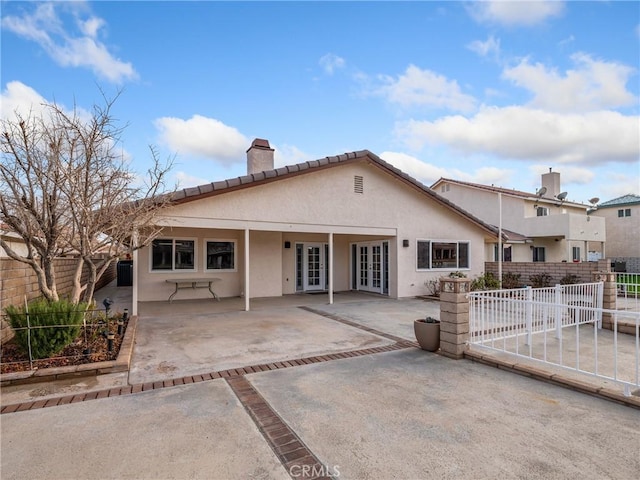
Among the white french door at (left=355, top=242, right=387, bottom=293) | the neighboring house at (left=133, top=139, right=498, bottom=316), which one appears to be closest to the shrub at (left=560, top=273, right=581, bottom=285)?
the neighboring house at (left=133, top=139, right=498, bottom=316)

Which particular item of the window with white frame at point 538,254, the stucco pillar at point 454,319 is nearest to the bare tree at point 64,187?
the stucco pillar at point 454,319

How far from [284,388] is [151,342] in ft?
11.2

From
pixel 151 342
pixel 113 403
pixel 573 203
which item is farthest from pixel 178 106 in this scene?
pixel 573 203

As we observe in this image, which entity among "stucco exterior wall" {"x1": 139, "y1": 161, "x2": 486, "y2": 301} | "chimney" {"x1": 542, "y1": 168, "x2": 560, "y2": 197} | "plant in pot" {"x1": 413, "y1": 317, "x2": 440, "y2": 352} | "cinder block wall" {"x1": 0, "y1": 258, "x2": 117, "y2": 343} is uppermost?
"chimney" {"x1": 542, "y1": 168, "x2": 560, "y2": 197}

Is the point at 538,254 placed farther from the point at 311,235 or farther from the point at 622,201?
the point at 311,235

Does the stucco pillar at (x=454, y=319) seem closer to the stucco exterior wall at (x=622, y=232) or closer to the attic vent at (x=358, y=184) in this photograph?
the attic vent at (x=358, y=184)

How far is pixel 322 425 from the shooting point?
10.8ft

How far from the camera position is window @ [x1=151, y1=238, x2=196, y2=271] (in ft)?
36.6

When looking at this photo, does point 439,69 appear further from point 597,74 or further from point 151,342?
point 151,342

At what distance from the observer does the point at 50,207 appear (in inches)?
207

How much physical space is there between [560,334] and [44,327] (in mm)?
7419

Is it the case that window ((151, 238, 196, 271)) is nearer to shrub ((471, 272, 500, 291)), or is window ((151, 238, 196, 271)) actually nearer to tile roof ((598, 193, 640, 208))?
shrub ((471, 272, 500, 291))

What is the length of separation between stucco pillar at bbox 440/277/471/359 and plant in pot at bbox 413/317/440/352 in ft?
0.27

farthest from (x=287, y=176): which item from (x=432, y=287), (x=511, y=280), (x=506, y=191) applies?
(x=506, y=191)
